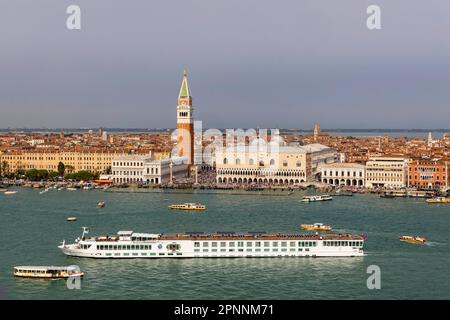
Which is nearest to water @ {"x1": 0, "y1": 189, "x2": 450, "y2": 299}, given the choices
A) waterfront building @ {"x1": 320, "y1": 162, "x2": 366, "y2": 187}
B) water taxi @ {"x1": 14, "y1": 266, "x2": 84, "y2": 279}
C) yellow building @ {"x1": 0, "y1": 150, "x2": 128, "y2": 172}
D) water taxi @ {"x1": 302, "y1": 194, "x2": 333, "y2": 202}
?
water taxi @ {"x1": 14, "y1": 266, "x2": 84, "y2": 279}

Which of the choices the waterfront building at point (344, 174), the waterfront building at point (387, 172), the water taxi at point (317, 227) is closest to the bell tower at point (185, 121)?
the waterfront building at point (344, 174)

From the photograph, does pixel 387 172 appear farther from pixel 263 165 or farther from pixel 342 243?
pixel 342 243

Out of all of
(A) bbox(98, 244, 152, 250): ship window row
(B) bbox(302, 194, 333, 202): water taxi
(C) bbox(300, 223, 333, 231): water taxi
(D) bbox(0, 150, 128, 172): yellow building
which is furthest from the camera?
A: (D) bbox(0, 150, 128, 172): yellow building

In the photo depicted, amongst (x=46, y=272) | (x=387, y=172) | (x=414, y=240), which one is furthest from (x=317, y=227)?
(x=387, y=172)

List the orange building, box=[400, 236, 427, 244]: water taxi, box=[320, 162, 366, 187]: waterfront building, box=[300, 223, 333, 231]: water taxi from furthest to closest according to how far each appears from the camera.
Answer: box=[320, 162, 366, 187]: waterfront building < the orange building < box=[300, 223, 333, 231]: water taxi < box=[400, 236, 427, 244]: water taxi

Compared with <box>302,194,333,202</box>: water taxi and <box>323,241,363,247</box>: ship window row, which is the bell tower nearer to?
<box>302,194,333,202</box>: water taxi

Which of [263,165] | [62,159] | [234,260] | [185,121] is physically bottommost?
[234,260]
